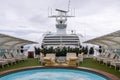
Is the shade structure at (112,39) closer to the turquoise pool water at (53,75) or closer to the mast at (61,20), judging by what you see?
the turquoise pool water at (53,75)

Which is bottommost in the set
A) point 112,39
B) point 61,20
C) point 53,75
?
point 53,75

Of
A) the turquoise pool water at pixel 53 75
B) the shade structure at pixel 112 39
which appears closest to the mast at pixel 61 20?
the shade structure at pixel 112 39

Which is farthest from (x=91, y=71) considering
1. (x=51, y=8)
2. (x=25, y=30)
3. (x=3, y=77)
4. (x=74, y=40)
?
(x=51, y=8)

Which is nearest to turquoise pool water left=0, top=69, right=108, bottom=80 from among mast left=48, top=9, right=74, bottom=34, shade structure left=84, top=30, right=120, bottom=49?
shade structure left=84, top=30, right=120, bottom=49

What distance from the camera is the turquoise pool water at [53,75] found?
887cm

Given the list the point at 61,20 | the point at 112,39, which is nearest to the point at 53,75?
the point at 112,39

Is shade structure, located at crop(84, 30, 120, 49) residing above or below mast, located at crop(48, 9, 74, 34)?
below

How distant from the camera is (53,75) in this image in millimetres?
9727

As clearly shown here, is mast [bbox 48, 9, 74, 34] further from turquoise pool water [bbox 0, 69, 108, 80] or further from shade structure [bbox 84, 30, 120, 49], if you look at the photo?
turquoise pool water [bbox 0, 69, 108, 80]

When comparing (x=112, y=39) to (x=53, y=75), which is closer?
(x=53, y=75)

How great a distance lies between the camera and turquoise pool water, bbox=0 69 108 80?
887 cm

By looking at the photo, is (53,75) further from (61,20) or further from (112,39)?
(61,20)

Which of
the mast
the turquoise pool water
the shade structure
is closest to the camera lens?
the turquoise pool water

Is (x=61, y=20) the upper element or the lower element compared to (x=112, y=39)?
upper
